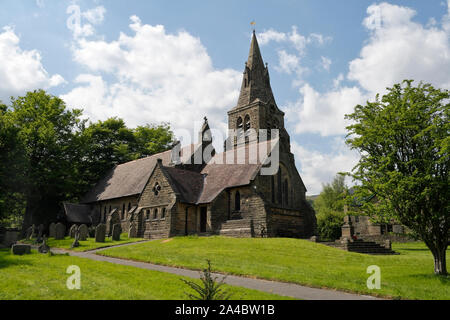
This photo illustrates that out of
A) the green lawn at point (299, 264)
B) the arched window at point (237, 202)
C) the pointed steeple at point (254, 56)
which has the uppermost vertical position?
the pointed steeple at point (254, 56)

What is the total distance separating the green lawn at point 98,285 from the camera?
9.03 metres

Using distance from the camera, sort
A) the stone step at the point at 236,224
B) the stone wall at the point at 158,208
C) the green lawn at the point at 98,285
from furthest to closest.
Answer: the stone wall at the point at 158,208 < the stone step at the point at 236,224 < the green lawn at the point at 98,285

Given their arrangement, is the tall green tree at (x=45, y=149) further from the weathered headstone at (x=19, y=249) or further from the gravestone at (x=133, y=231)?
the weathered headstone at (x=19, y=249)

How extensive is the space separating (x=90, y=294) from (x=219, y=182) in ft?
79.2

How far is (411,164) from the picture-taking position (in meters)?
15.1

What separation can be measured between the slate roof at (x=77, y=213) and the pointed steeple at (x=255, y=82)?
24.0m

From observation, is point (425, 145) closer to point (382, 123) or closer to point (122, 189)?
point (382, 123)

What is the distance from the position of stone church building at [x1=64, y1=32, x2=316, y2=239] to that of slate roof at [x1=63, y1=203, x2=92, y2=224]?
139mm

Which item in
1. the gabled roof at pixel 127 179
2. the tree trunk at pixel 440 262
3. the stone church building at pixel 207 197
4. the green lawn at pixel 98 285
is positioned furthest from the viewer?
the gabled roof at pixel 127 179

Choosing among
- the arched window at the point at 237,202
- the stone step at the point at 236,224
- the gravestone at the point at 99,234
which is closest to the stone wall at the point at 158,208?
the stone step at the point at 236,224

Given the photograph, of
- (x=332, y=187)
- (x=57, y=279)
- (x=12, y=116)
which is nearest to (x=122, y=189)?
(x=12, y=116)

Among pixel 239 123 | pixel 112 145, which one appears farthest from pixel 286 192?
pixel 112 145

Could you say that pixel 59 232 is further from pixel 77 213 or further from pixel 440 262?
pixel 440 262

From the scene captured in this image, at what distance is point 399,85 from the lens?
16.0 meters
